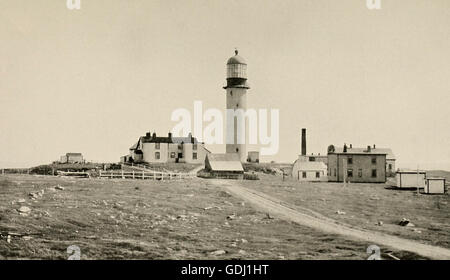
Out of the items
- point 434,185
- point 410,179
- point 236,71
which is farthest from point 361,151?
point 236,71

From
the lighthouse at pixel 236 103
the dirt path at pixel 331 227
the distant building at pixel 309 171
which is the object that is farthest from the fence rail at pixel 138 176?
the distant building at pixel 309 171

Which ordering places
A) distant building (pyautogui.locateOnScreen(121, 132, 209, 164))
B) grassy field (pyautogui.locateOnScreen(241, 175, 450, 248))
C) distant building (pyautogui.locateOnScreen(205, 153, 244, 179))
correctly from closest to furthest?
grassy field (pyautogui.locateOnScreen(241, 175, 450, 248)) < distant building (pyautogui.locateOnScreen(205, 153, 244, 179)) < distant building (pyautogui.locateOnScreen(121, 132, 209, 164))

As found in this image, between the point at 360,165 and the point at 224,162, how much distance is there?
12.1m

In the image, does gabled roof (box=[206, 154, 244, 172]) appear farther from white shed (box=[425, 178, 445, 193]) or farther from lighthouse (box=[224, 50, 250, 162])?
white shed (box=[425, 178, 445, 193])

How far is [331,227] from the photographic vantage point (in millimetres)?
19859

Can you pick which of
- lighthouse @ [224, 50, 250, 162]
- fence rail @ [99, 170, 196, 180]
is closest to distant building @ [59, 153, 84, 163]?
fence rail @ [99, 170, 196, 180]

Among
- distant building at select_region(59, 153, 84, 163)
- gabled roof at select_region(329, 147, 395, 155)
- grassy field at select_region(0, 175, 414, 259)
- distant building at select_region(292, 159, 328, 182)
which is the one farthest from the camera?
distant building at select_region(292, 159, 328, 182)

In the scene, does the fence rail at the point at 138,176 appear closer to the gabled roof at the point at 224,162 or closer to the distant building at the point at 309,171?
the gabled roof at the point at 224,162

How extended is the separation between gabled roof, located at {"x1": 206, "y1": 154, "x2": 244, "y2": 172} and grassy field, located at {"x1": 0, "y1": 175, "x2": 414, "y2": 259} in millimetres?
13503

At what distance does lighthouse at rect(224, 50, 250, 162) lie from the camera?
143 ft

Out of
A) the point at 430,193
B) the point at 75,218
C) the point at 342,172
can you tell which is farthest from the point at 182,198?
the point at 342,172
